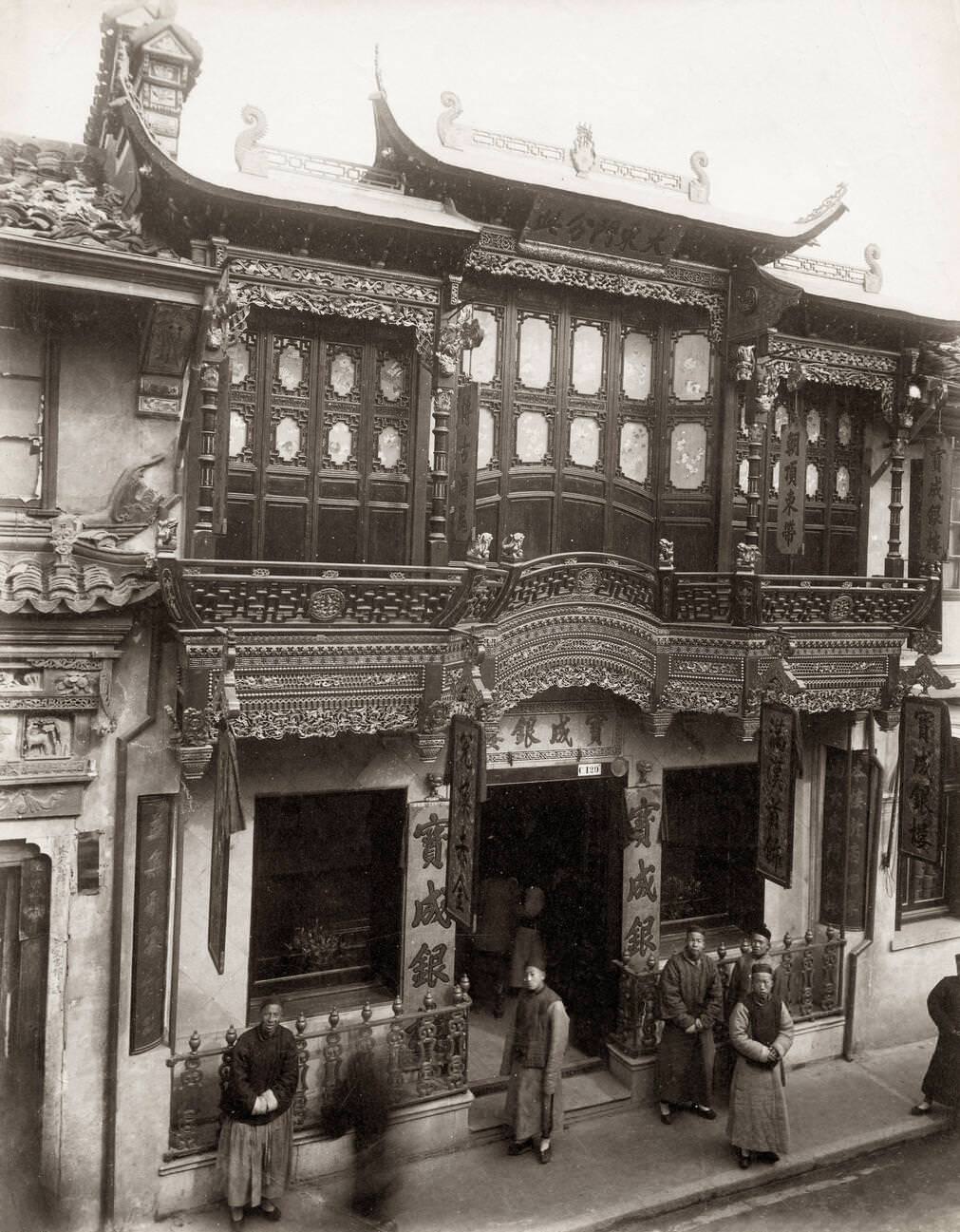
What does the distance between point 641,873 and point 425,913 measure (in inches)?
110

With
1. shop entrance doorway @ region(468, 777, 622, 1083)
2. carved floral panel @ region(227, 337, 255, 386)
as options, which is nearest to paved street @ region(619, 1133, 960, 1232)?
shop entrance doorway @ region(468, 777, 622, 1083)

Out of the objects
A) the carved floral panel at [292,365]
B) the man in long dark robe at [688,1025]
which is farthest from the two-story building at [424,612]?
the man in long dark robe at [688,1025]

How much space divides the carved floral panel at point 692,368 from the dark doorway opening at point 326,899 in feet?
19.0

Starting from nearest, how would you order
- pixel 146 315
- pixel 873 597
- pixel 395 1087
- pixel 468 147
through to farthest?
1. pixel 146 315
2. pixel 395 1087
3. pixel 468 147
4. pixel 873 597

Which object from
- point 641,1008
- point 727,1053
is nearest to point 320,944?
point 641,1008

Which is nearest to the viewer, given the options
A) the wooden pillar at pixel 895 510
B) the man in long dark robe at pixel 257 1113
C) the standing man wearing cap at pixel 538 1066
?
the man in long dark robe at pixel 257 1113

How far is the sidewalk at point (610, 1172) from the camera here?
31.0ft

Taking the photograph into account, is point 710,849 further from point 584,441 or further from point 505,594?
point 584,441

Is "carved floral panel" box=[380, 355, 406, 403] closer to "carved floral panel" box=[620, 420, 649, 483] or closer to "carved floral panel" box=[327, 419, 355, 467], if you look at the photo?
"carved floral panel" box=[327, 419, 355, 467]

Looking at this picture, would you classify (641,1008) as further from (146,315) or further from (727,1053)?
(146,315)

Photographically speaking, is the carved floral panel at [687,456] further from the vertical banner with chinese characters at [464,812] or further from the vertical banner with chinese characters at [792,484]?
the vertical banner with chinese characters at [464,812]

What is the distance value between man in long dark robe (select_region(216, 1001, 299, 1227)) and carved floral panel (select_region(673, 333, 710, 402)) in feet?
26.7

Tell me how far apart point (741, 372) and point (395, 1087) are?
8.67m

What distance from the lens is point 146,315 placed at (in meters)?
8.80
